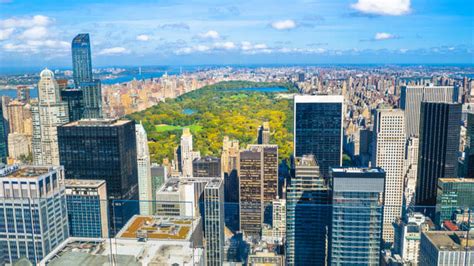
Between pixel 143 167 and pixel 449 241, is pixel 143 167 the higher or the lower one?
the lower one

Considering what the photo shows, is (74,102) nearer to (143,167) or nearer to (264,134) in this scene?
(143,167)

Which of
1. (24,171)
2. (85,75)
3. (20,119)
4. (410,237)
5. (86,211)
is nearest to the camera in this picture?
(86,211)

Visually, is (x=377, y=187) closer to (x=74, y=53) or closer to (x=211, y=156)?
(x=211, y=156)

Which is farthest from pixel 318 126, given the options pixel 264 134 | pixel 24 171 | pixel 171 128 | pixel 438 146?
pixel 24 171

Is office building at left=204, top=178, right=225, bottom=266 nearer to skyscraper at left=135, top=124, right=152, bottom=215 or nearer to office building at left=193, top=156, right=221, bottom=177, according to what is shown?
skyscraper at left=135, top=124, right=152, bottom=215

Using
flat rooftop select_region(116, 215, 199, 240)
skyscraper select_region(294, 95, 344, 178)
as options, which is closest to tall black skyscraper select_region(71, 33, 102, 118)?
skyscraper select_region(294, 95, 344, 178)

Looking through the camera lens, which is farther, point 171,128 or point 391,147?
point 171,128

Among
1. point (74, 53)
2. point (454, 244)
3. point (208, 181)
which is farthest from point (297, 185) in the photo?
point (74, 53)
